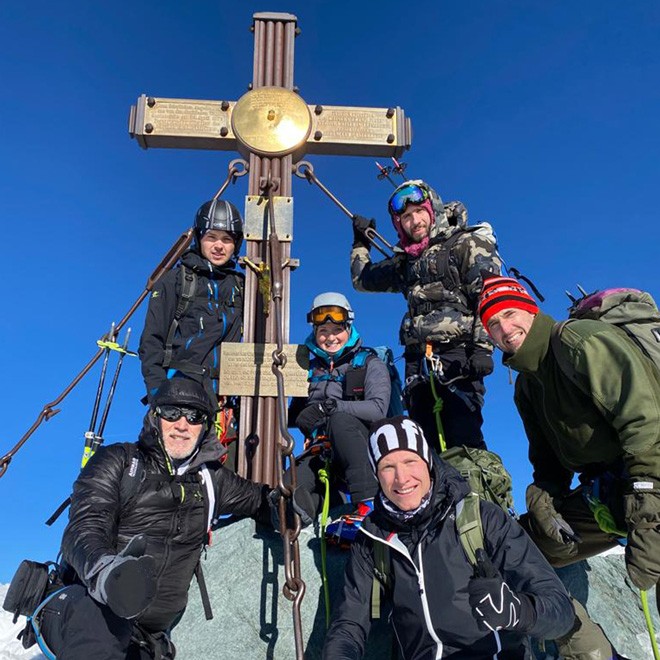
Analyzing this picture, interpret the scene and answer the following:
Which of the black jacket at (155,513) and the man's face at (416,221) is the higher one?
the man's face at (416,221)

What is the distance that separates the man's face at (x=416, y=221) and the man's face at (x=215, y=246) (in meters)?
1.84

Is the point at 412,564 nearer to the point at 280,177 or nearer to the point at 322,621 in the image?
the point at 322,621

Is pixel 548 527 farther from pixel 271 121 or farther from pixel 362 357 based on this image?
pixel 271 121

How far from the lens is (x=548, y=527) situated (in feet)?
12.9

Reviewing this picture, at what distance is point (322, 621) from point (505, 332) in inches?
92.9

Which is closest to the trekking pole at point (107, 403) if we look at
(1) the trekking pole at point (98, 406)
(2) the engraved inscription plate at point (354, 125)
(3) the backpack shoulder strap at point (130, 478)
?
(1) the trekking pole at point (98, 406)

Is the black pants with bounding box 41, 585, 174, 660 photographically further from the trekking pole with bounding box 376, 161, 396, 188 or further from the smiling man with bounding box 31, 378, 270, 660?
the trekking pole with bounding box 376, 161, 396, 188

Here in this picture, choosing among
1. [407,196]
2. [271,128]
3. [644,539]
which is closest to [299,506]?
[644,539]

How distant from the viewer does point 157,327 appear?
5379 mm

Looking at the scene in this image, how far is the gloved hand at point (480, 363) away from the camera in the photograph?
482 centimetres

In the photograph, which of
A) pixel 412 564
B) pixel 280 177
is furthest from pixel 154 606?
pixel 280 177

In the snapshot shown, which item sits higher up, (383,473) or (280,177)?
(280,177)

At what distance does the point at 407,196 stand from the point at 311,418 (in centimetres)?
218

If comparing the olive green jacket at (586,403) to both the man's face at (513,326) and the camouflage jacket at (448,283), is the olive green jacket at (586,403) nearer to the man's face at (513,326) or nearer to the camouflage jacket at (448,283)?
the man's face at (513,326)
